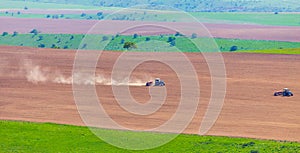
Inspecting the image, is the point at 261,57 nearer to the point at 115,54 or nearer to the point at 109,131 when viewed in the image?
the point at 115,54

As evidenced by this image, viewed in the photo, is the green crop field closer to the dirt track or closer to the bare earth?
the bare earth

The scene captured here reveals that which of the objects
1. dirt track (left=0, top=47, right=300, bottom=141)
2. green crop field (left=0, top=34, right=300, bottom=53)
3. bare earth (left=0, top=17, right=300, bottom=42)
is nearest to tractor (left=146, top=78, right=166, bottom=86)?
dirt track (left=0, top=47, right=300, bottom=141)

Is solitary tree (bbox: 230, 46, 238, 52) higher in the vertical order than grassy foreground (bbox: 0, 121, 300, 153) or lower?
lower

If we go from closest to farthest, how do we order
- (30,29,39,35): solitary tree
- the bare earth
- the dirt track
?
the dirt track, the bare earth, (30,29,39,35): solitary tree

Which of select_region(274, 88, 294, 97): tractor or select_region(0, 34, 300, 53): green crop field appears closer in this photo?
select_region(274, 88, 294, 97): tractor

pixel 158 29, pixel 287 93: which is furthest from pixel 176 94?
pixel 158 29

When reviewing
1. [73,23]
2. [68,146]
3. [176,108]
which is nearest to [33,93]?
[176,108]

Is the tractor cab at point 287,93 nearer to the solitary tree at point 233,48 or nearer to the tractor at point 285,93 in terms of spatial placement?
the tractor at point 285,93
